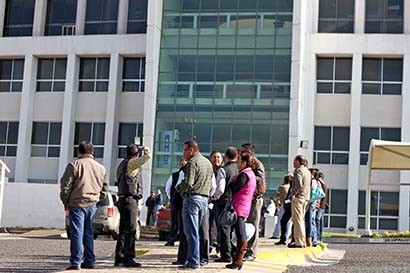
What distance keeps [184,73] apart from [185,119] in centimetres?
212

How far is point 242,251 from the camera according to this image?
32.7 feet

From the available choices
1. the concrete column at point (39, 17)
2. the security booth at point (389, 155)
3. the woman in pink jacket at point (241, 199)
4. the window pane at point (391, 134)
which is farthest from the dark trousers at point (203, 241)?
the concrete column at point (39, 17)

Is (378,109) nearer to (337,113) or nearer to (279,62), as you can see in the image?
(337,113)

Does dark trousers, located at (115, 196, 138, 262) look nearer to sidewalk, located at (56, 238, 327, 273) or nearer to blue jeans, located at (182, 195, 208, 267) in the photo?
sidewalk, located at (56, 238, 327, 273)

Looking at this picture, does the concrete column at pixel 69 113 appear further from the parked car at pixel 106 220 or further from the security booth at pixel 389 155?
the security booth at pixel 389 155

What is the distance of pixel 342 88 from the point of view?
36844 mm

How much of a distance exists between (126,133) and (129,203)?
28.7 meters

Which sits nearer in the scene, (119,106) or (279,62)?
(279,62)

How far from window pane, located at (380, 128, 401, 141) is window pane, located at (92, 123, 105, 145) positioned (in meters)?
14.0

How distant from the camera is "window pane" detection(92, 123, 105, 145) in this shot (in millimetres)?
38781

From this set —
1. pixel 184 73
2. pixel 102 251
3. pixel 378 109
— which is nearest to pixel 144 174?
pixel 184 73

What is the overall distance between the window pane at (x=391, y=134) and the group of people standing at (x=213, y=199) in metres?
26.3

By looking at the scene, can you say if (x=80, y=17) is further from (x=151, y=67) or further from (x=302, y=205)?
(x=302, y=205)

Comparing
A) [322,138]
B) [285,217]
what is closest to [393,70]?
[322,138]
